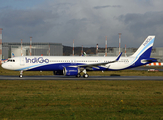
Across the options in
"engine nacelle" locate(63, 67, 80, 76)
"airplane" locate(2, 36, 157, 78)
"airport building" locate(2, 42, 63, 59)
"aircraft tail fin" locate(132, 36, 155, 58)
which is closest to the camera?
"engine nacelle" locate(63, 67, 80, 76)

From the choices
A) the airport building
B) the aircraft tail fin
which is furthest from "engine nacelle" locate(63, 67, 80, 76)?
A: the airport building

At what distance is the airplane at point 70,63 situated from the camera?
43.1m

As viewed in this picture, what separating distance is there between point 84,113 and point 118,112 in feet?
6.71

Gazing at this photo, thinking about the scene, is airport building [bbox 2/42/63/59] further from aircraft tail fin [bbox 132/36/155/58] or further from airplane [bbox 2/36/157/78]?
airplane [bbox 2/36/157/78]

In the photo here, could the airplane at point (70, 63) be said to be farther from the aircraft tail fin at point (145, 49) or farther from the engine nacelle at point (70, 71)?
the aircraft tail fin at point (145, 49)

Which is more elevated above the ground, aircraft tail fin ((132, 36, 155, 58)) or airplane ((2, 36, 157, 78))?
aircraft tail fin ((132, 36, 155, 58))

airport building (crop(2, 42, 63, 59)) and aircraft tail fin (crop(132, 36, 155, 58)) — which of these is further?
airport building (crop(2, 42, 63, 59))

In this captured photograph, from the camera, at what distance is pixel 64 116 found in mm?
12734

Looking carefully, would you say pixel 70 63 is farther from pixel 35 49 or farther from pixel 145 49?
pixel 35 49

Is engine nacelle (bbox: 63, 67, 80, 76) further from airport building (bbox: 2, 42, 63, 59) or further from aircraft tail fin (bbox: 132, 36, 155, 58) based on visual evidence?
airport building (bbox: 2, 42, 63, 59)

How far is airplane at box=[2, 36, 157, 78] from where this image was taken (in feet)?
141

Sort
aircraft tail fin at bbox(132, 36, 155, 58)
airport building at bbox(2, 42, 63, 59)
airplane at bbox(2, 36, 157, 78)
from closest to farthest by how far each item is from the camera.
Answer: airplane at bbox(2, 36, 157, 78)
aircraft tail fin at bbox(132, 36, 155, 58)
airport building at bbox(2, 42, 63, 59)

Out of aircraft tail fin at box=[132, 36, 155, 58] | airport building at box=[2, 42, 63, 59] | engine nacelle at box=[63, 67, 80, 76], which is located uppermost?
airport building at box=[2, 42, 63, 59]

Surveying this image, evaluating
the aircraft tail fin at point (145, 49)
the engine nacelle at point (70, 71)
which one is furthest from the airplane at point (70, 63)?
the aircraft tail fin at point (145, 49)
